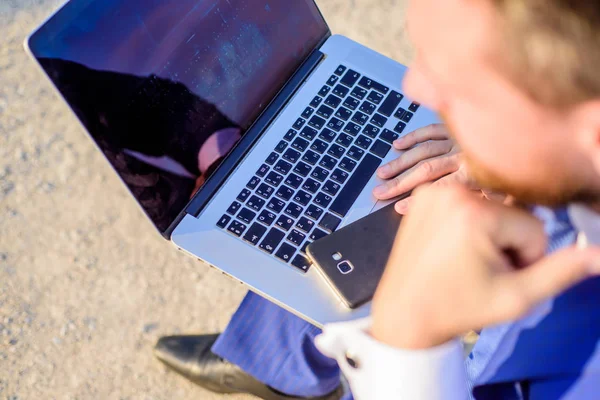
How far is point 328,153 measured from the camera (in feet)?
3.37

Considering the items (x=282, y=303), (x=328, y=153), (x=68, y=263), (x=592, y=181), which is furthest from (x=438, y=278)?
(x=68, y=263)

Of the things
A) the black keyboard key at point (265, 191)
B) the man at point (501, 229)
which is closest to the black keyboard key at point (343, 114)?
the black keyboard key at point (265, 191)

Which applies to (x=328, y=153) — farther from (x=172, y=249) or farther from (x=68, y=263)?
(x=68, y=263)

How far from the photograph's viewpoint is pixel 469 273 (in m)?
0.63

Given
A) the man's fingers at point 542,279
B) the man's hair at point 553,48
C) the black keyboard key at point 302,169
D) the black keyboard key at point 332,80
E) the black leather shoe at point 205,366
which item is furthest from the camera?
the black leather shoe at point 205,366

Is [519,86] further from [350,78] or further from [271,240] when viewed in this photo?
[350,78]

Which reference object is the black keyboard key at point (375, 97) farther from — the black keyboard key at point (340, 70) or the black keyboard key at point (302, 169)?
the black keyboard key at point (302, 169)

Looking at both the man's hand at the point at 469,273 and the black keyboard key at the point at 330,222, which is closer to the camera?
the man's hand at the point at 469,273

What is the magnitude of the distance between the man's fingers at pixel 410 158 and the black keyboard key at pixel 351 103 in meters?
0.15

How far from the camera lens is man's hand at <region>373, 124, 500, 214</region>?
3.19ft

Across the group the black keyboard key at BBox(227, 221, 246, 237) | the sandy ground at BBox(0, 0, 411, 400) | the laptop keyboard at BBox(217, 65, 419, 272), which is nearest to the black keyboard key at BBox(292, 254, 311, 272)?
the laptop keyboard at BBox(217, 65, 419, 272)

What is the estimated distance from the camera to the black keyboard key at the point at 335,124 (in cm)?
106

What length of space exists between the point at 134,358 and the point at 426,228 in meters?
0.89

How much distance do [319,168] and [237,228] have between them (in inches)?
7.5
